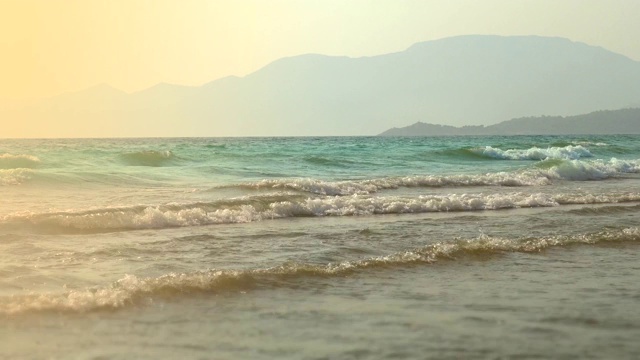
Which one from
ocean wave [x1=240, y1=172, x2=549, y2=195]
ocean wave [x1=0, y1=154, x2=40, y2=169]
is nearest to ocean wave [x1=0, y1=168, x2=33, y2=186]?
ocean wave [x1=240, y1=172, x2=549, y2=195]

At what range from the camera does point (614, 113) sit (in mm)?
194875

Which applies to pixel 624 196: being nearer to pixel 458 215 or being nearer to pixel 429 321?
pixel 458 215

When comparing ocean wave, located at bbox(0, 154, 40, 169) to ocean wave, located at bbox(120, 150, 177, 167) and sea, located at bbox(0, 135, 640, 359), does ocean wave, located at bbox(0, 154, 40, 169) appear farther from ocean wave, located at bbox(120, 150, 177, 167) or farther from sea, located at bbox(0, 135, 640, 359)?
sea, located at bbox(0, 135, 640, 359)

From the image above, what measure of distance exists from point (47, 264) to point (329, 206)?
6984 mm

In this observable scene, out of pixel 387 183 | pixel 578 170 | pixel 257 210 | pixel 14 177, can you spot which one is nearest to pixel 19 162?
pixel 14 177

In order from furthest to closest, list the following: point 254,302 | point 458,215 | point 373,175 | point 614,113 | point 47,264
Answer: point 614,113, point 373,175, point 458,215, point 47,264, point 254,302

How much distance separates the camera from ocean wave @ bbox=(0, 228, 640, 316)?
6.75m

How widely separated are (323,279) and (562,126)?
A: 188m

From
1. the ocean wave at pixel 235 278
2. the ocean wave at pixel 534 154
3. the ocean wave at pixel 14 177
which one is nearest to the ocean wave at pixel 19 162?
the ocean wave at pixel 14 177

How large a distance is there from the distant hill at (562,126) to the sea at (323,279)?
6685 inches

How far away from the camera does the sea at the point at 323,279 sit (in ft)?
18.8

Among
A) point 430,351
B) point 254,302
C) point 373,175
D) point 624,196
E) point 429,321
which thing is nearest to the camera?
point 430,351

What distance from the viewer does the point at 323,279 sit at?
793 cm

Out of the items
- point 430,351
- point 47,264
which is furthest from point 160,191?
point 430,351
